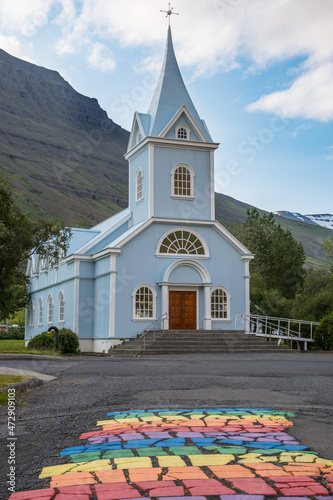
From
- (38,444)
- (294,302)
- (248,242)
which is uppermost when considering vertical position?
(248,242)

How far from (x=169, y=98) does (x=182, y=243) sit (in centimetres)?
823

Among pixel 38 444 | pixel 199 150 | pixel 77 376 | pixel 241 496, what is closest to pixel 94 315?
pixel 199 150

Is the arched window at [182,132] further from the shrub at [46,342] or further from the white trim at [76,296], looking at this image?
the shrub at [46,342]

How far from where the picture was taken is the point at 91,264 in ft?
105

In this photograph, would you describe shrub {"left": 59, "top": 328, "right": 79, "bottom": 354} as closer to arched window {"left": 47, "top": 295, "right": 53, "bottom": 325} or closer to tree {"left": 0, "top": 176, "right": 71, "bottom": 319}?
tree {"left": 0, "top": 176, "right": 71, "bottom": 319}

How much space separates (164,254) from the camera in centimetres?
3008

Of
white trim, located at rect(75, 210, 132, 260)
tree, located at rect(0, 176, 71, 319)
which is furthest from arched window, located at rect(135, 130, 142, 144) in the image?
tree, located at rect(0, 176, 71, 319)

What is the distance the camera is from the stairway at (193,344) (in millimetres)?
25656

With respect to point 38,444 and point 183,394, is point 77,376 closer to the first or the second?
point 183,394

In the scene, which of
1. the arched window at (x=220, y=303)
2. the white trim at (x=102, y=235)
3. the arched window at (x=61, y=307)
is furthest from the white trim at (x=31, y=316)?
the arched window at (x=220, y=303)

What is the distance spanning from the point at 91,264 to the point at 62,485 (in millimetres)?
28086

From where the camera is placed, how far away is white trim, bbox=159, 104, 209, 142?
3137cm

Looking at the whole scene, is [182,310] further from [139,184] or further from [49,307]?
[49,307]

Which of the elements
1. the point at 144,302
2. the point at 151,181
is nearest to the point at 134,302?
the point at 144,302
